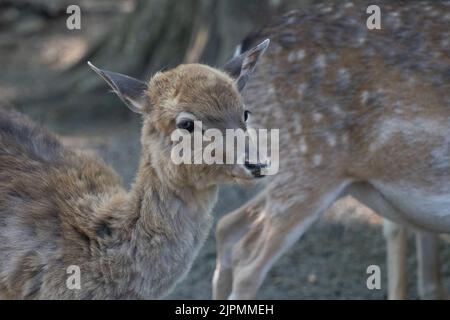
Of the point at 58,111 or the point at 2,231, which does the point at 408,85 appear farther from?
the point at 58,111

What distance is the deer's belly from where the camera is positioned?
19.0ft

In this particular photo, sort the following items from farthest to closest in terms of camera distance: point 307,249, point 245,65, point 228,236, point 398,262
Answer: point 307,249 < point 398,262 < point 228,236 < point 245,65

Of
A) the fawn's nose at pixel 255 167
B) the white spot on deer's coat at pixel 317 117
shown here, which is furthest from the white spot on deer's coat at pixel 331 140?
the fawn's nose at pixel 255 167

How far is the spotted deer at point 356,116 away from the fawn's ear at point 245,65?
0.85m

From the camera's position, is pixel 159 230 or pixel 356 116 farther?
pixel 356 116

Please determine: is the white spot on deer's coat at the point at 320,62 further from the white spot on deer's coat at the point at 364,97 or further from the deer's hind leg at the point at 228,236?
the deer's hind leg at the point at 228,236

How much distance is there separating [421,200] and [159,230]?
1.75 metres

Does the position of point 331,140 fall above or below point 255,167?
above

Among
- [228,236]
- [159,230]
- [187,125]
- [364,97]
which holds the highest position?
[364,97]

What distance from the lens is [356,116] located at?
577cm

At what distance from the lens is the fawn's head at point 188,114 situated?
4480 millimetres

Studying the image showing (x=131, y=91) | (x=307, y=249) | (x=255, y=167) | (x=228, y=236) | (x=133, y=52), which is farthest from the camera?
(x=133, y=52)

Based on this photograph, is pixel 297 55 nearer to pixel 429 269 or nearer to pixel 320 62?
pixel 320 62

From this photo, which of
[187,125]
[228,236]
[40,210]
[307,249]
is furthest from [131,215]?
[307,249]
